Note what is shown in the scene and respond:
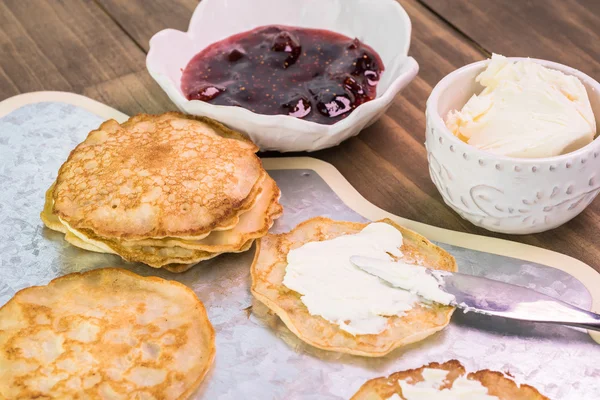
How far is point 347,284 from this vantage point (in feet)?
6.70

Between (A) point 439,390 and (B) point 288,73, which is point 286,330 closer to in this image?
(A) point 439,390

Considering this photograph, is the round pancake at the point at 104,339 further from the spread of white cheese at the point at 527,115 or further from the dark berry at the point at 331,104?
the spread of white cheese at the point at 527,115

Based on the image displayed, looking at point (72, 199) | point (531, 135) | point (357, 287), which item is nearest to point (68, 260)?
point (72, 199)

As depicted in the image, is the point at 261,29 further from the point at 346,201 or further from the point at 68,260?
the point at 68,260

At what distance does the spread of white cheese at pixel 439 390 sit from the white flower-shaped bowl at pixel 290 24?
2.96ft

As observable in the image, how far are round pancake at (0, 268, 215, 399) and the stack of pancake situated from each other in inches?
4.6

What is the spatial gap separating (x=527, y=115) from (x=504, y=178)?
7.7 inches

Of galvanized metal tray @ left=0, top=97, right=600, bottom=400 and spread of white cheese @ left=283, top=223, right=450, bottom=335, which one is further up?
spread of white cheese @ left=283, top=223, right=450, bottom=335

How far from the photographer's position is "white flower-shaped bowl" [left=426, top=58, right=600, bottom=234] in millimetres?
2031

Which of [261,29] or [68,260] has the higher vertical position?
[261,29]

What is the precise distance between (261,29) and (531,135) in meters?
1.24

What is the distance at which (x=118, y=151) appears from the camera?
7.70 ft

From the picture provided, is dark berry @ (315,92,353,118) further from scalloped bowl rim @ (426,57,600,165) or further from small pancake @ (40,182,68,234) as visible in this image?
small pancake @ (40,182,68,234)

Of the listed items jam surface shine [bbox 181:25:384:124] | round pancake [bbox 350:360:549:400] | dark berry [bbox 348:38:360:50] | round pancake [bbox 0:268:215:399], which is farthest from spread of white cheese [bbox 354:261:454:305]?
dark berry [bbox 348:38:360:50]
